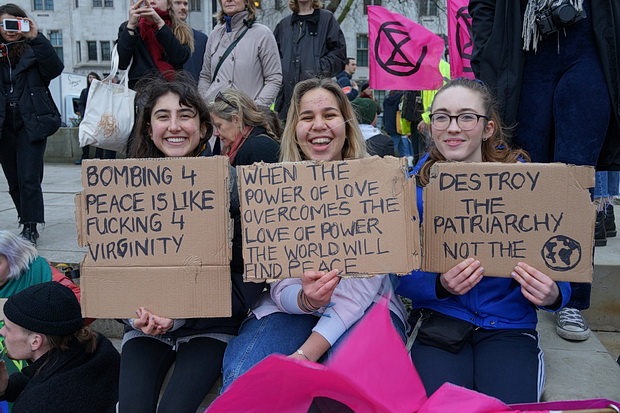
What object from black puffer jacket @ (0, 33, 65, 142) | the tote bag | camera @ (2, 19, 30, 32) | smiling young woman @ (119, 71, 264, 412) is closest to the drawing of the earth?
smiling young woman @ (119, 71, 264, 412)

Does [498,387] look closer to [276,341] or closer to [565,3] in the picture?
[276,341]

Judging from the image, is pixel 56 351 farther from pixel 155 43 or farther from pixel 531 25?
pixel 531 25

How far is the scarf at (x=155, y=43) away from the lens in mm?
3740

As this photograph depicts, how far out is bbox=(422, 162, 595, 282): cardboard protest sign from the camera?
1.89m

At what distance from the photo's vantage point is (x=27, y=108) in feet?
13.1

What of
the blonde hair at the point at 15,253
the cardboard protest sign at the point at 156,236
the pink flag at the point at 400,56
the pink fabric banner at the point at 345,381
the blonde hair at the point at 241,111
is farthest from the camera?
the pink flag at the point at 400,56

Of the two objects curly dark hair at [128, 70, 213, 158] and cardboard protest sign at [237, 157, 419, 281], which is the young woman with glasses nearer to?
cardboard protest sign at [237, 157, 419, 281]

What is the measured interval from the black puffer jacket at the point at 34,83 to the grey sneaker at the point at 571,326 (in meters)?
3.43

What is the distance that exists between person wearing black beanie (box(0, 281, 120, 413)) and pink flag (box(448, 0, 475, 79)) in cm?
308

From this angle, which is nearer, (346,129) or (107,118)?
(346,129)

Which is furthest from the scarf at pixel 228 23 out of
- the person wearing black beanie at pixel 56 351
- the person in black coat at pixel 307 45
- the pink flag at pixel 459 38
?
the person wearing black beanie at pixel 56 351

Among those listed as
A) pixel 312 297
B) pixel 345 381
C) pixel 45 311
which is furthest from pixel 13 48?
pixel 345 381

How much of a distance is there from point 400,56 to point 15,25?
2810mm

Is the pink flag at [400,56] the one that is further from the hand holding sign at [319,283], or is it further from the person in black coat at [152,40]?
the hand holding sign at [319,283]
